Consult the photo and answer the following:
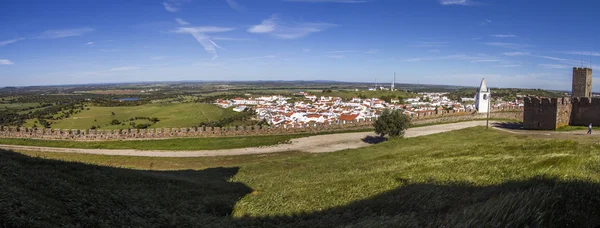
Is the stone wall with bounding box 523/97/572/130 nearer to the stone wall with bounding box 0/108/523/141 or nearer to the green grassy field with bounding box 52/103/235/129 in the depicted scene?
the stone wall with bounding box 0/108/523/141

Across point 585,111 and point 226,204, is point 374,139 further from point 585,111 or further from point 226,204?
point 226,204

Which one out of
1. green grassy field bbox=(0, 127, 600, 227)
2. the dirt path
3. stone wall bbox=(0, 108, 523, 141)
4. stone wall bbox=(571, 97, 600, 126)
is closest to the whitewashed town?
stone wall bbox=(0, 108, 523, 141)

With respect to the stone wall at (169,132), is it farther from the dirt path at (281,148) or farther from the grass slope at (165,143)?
the dirt path at (281,148)

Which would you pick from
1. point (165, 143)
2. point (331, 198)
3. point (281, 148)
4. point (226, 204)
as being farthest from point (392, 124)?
point (226, 204)

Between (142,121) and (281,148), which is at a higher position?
(281,148)

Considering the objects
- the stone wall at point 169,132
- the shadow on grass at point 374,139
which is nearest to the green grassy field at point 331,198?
the shadow on grass at point 374,139
